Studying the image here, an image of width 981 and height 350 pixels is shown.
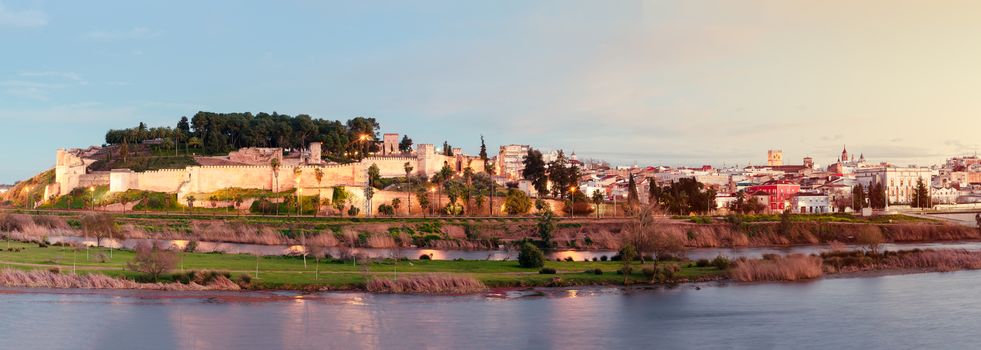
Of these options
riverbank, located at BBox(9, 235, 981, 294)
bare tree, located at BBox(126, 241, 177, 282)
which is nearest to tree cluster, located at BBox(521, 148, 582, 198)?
riverbank, located at BBox(9, 235, 981, 294)

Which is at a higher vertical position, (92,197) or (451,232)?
(92,197)

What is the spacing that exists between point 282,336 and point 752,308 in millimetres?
12084

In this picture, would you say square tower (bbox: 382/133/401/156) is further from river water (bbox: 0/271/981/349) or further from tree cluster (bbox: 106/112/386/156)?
river water (bbox: 0/271/981/349)

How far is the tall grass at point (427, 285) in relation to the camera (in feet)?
78.5

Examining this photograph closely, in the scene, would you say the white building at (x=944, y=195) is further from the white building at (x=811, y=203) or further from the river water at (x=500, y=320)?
the river water at (x=500, y=320)

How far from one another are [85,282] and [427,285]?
9.16 metres

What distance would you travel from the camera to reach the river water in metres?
17.9

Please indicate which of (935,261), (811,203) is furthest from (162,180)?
(811,203)

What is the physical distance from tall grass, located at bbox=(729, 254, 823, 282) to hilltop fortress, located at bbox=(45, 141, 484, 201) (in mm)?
33486

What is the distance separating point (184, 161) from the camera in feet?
218

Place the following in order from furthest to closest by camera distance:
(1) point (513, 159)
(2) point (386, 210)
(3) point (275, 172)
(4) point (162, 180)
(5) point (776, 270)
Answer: (1) point (513, 159) < (3) point (275, 172) < (4) point (162, 180) < (2) point (386, 210) < (5) point (776, 270)

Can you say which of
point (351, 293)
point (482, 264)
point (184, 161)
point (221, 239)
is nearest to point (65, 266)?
point (351, 293)

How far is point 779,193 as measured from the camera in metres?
77.8

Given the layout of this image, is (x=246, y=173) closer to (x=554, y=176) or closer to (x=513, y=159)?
(x=554, y=176)
